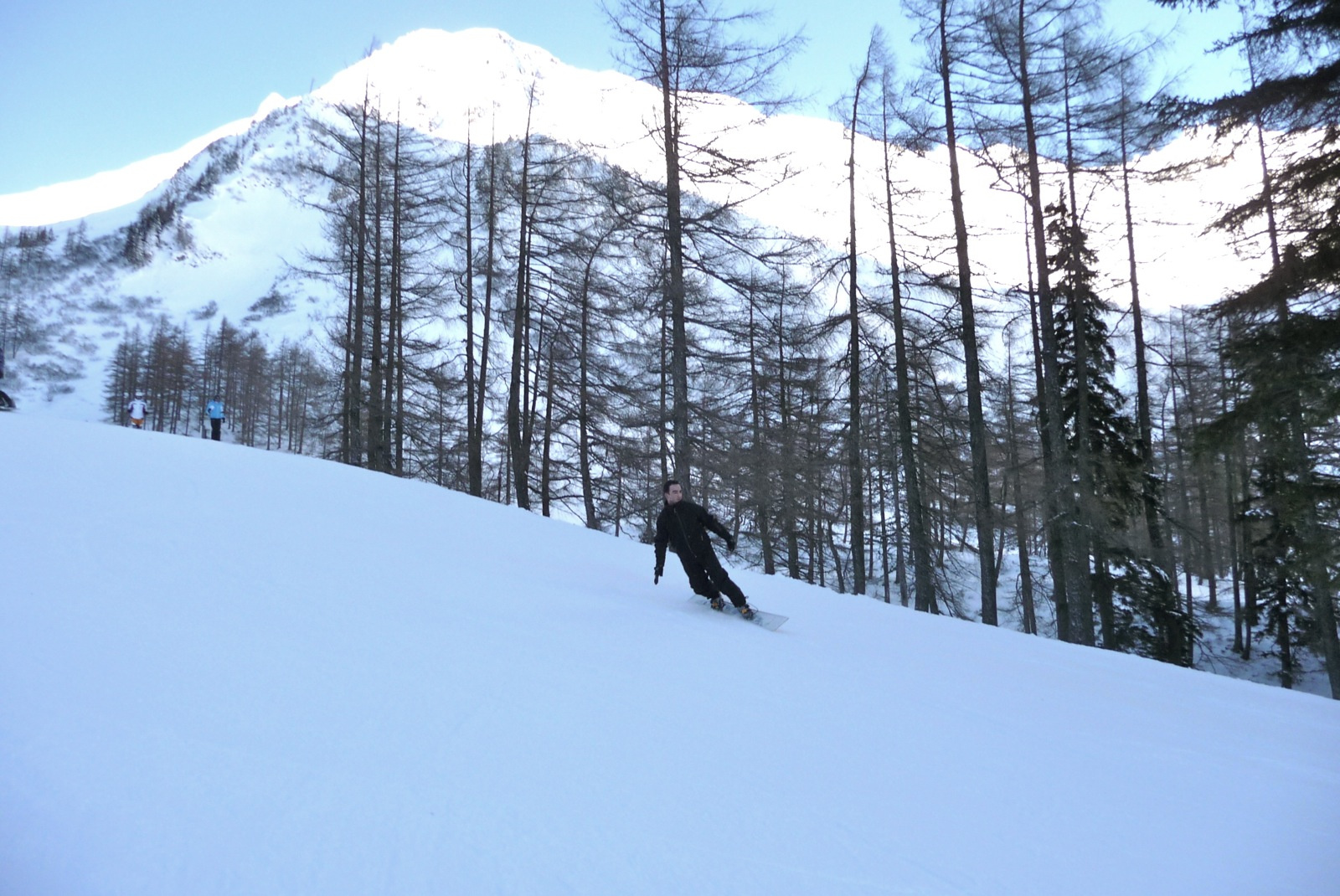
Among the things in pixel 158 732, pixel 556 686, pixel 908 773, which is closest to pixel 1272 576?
pixel 908 773

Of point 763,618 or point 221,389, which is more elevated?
point 221,389

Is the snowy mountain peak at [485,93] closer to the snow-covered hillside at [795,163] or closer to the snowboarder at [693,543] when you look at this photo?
the snow-covered hillside at [795,163]

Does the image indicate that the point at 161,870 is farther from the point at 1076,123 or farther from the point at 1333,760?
the point at 1076,123

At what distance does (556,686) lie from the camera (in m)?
4.59

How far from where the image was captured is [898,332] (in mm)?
16094

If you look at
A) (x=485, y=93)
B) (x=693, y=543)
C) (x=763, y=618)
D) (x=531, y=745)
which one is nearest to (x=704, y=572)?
(x=693, y=543)

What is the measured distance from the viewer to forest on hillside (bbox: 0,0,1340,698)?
1043 cm

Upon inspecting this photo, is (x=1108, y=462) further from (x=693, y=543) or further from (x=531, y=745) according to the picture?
(x=531, y=745)

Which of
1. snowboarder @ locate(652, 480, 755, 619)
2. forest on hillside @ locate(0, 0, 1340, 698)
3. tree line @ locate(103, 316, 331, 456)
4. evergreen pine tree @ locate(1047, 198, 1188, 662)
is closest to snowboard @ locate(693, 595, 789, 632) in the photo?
snowboarder @ locate(652, 480, 755, 619)

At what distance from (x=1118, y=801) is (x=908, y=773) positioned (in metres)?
1.27

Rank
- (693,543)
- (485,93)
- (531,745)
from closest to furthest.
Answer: (531,745), (693,543), (485,93)

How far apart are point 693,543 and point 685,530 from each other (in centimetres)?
17

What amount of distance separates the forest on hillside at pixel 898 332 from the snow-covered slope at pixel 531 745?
23.2 feet

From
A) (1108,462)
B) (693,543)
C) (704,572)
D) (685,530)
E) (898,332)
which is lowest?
(704,572)
